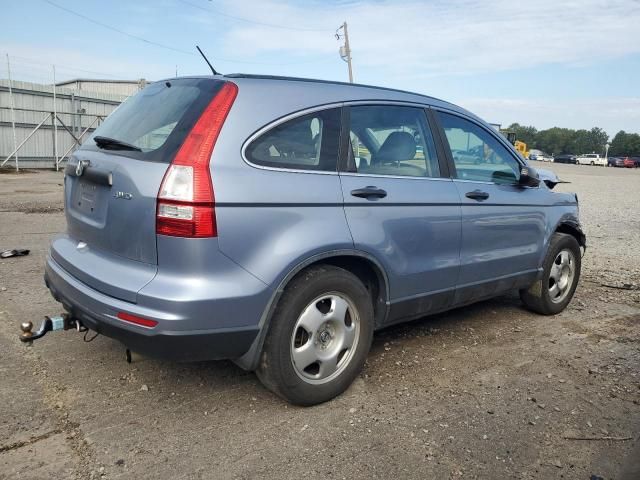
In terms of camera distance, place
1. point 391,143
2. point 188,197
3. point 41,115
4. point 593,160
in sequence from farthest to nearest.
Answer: point 593,160
point 41,115
point 391,143
point 188,197

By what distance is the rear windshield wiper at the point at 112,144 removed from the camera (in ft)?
9.56

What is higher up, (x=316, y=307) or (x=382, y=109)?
(x=382, y=109)

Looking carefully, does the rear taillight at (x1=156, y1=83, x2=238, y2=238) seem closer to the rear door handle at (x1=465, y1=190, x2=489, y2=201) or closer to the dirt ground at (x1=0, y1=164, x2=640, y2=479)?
the dirt ground at (x1=0, y1=164, x2=640, y2=479)

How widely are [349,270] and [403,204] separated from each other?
531mm

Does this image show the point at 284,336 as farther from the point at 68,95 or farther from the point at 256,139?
the point at 68,95

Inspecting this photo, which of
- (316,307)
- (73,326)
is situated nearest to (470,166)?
(316,307)

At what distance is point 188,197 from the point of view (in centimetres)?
254

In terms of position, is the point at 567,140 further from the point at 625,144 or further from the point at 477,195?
the point at 477,195

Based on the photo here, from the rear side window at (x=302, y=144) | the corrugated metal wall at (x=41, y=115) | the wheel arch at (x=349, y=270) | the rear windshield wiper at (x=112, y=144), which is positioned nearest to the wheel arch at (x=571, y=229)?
the wheel arch at (x=349, y=270)

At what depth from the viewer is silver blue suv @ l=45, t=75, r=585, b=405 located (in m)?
2.59

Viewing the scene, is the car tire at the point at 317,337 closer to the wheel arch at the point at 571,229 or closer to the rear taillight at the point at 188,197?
the rear taillight at the point at 188,197

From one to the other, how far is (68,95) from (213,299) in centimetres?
1979

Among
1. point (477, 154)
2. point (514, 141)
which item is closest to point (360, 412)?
point (477, 154)

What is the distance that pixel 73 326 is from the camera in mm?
3031
